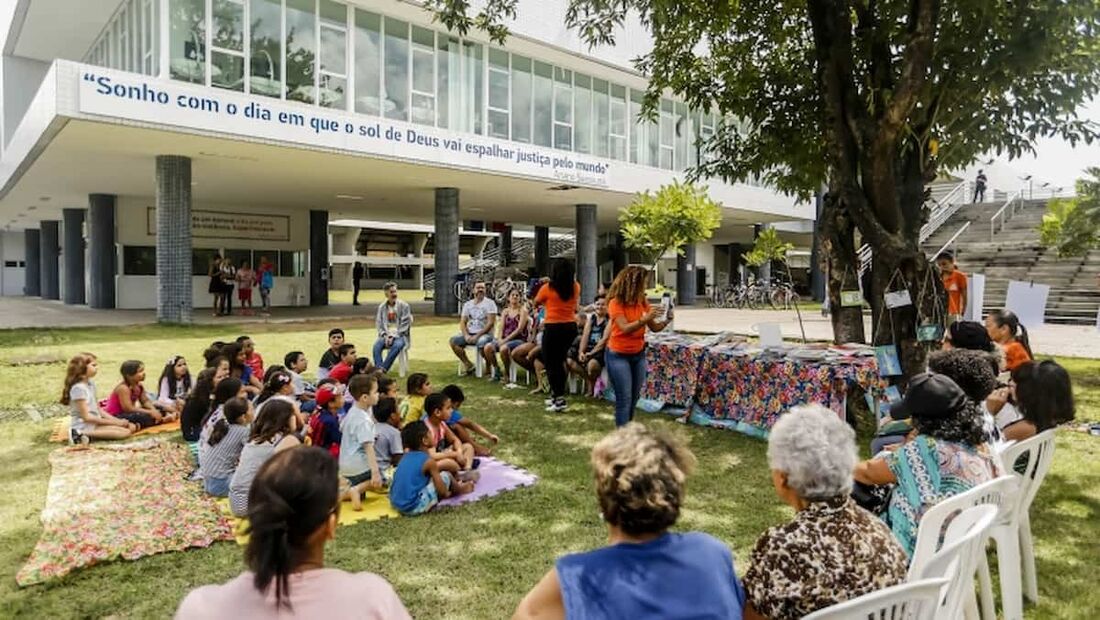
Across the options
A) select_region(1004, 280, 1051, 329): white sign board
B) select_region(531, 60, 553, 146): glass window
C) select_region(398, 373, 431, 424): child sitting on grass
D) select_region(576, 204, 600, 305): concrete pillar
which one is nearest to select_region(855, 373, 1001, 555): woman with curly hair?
→ select_region(398, 373, 431, 424): child sitting on grass

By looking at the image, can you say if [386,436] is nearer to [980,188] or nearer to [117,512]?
[117,512]

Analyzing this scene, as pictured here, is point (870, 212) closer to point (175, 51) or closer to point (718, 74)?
point (718, 74)

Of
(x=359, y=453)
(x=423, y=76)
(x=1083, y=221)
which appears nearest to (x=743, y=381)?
(x=359, y=453)

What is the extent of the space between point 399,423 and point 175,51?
12335mm

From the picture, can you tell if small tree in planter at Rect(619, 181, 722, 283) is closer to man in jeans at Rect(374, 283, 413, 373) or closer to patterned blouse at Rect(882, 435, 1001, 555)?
man in jeans at Rect(374, 283, 413, 373)

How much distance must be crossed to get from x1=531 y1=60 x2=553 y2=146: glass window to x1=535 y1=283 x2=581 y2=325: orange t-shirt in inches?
557

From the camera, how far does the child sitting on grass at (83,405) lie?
6047 millimetres

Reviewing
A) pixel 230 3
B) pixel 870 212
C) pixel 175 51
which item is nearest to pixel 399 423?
pixel 870 212

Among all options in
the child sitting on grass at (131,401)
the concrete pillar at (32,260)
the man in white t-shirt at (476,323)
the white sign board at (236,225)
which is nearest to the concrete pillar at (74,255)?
the white sign board at (236,225)

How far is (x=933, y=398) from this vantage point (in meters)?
2.58

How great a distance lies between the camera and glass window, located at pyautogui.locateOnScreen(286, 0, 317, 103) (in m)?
15.3

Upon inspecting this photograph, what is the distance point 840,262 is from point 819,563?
560 centimetres

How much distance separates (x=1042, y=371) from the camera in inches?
140

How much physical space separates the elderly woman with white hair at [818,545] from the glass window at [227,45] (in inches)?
594
